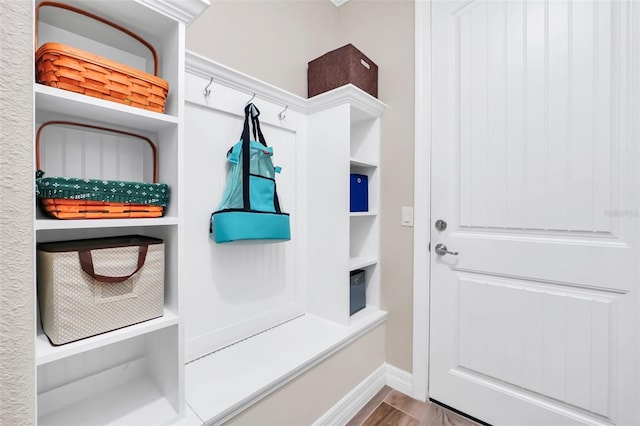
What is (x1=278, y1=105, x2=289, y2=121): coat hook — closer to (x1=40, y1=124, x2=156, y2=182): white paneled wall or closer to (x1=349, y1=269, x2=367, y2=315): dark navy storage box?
(x1=40, y1=124, x2=156, y2=182): white paneled wall

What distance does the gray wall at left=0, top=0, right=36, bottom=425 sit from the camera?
23 cm

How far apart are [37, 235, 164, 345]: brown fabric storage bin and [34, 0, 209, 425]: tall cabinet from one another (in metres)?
0.04

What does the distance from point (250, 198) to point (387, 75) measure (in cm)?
123

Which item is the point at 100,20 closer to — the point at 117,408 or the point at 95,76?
the point at 95,76

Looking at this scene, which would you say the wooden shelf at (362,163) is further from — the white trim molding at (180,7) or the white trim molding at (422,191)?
the white trim molding at (180,7)

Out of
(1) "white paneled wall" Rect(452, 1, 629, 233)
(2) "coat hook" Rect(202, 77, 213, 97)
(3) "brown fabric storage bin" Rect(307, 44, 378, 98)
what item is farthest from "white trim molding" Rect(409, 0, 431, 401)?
(2) "coat hook" Rect(202, 77, 213, 97)

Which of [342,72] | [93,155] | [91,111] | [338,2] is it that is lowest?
[93,155]

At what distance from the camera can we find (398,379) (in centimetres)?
182

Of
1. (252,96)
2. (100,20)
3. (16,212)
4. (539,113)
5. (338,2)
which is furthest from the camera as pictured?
(338,2)

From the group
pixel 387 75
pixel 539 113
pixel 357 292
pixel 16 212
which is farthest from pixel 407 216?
pixel 16 212

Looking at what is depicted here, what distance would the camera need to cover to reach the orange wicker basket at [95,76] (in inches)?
31.2

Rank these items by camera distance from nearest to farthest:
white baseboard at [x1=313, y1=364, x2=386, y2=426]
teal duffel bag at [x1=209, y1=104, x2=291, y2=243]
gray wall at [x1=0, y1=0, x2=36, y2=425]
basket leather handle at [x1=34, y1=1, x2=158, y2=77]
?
gray wall at [x1=0, y1=0, x2=36, y2=425] → basket leather handle at [x1=34, y1=1, x2=158, y2=77] → teal duffel bag at [x1=209, y1=104, x2=291, y2=243] → white baseboard at [x1=313, y1=364, x2=386, y2=426]

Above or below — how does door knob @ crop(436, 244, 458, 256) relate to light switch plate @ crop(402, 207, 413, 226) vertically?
below

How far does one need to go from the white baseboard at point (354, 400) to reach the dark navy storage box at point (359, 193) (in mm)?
1026
